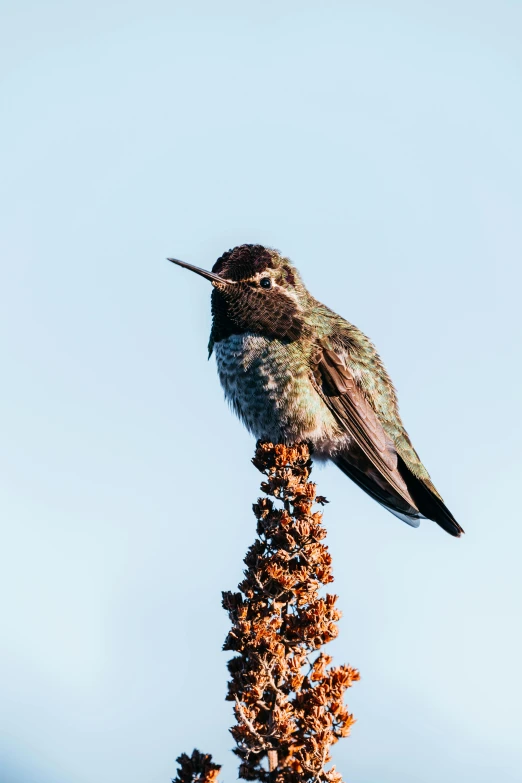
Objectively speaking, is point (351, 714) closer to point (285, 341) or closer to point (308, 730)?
point (308, 730)

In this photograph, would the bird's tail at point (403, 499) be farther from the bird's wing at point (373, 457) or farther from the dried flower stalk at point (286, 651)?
the dried flower stalk at point (286, 651)

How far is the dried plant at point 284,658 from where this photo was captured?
4590 mm

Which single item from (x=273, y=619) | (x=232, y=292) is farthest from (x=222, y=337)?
(x=273, y=619)

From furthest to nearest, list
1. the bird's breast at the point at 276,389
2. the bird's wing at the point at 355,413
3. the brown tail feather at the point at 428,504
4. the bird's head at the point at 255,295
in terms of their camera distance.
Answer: the brown tail feather at the point at 428,504 → the bird's wing at the point at 355,413 → the bird's head at the point at 255,295 → the bird's breast at the point at 276,389

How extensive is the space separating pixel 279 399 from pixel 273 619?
282cm

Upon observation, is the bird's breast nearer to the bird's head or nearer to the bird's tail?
the bird's head

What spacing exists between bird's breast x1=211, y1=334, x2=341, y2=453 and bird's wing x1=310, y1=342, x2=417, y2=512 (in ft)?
0.46

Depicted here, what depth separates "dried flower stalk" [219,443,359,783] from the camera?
15.2 ft

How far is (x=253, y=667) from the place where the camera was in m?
5.00

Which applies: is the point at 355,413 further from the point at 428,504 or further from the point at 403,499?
the point at 428,504

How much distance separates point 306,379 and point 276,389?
30cm

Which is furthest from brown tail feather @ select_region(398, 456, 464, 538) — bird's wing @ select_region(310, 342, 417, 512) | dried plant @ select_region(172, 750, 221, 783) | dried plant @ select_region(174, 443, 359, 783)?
dried plant @ select_region(172, 750, 221, 783)

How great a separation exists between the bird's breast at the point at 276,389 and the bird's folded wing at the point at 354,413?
142 mm

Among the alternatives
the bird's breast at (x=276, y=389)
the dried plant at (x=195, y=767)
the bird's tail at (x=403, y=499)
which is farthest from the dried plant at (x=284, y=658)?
the bird's tail at (x=403, y=499)
